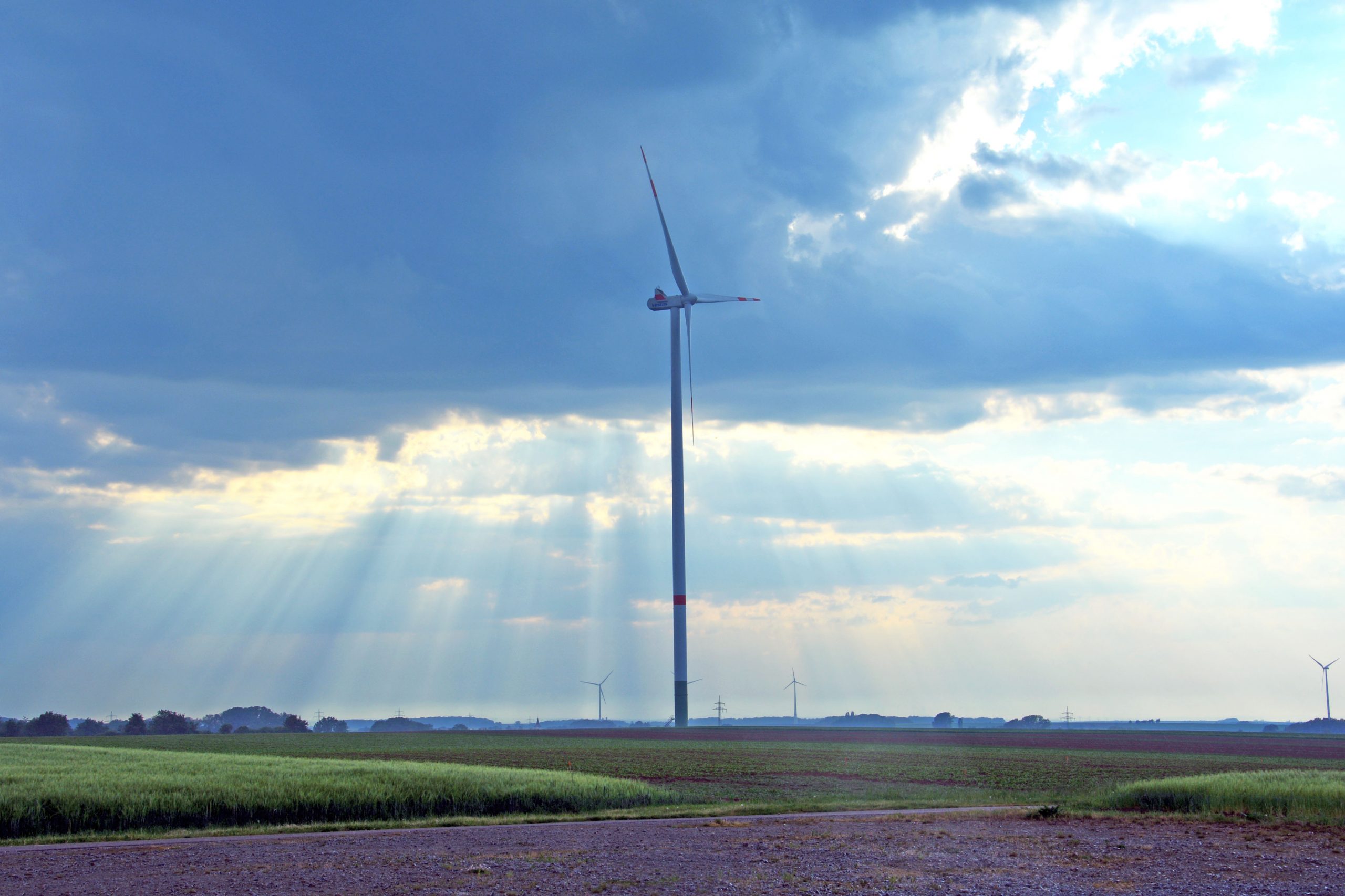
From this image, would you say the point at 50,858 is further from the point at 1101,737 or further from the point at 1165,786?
the point at 1101,737

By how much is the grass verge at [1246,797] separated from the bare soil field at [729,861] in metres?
3.35

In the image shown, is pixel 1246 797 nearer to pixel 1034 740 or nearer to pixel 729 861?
pixel 729 861

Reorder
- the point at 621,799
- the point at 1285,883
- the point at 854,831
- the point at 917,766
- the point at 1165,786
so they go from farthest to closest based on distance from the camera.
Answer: the point at 917,766 < the point at 621,799 < the point at 1165,786 < the point at 854,831 < the point at 1285,883

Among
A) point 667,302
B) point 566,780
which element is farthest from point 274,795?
point 667,302

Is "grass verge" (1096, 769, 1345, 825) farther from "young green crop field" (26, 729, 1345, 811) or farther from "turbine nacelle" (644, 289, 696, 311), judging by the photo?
"turbine nacelle" (644, 289, 696, 311)

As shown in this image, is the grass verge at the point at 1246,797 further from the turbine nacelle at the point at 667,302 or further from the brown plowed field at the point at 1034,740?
the turbine nacelle at the point at 667,302

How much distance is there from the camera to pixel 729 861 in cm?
2330

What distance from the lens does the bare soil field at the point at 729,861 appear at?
20062 mm

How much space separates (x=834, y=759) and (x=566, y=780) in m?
41.9

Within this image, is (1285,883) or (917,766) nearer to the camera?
(1285,883)

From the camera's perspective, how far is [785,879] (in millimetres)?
20609

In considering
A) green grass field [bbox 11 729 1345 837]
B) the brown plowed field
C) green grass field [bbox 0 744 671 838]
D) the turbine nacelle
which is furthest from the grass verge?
the turbine nacelle

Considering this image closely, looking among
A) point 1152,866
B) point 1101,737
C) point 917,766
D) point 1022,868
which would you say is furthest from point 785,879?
point 1101,737

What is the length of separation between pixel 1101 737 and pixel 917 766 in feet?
329
